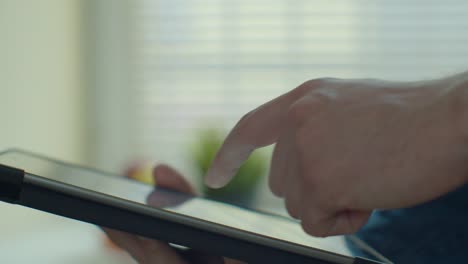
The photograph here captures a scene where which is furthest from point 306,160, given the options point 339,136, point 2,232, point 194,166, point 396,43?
point 396,43

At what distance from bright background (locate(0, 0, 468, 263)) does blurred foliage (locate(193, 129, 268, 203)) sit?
5.1 inches

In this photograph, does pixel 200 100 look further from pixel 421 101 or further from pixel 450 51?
pixel 421 101

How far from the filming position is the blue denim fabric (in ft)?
1.71

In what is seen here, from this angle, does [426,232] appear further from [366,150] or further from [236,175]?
[236,175]

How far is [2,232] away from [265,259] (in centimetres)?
99

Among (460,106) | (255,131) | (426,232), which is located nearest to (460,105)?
(460,106)

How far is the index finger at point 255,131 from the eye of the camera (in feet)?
1.34

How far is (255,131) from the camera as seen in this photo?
16.1 inches

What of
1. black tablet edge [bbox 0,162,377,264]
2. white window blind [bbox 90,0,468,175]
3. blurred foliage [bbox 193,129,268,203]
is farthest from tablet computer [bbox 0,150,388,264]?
white window blind [bbox 90,0,468,175]

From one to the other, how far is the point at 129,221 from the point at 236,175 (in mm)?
1069

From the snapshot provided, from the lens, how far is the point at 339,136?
1.17ft

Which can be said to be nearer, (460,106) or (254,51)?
(460,106)

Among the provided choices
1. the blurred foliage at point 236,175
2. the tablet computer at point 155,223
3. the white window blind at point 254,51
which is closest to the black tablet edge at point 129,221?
the tablet computer at point 155,223

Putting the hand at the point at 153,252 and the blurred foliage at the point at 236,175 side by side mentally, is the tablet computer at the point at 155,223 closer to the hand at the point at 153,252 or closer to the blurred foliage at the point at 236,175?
the hand at the point at 153,252
